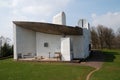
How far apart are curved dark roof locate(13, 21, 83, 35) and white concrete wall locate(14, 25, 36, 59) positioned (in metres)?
0.83

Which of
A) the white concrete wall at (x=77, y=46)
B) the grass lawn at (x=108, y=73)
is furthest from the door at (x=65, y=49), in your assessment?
the grass lawn at (x=108, y=73)

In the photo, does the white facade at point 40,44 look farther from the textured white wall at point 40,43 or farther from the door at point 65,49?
the door at point 65,49

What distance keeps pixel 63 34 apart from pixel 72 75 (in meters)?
11.0

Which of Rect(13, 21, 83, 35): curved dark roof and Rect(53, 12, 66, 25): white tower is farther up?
Rect(53, 12, 66, 25): white tower

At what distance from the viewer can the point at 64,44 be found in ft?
81.1

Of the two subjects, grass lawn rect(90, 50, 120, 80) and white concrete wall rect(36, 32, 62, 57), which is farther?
white concrete wall rect(36, 32, 62, 57)

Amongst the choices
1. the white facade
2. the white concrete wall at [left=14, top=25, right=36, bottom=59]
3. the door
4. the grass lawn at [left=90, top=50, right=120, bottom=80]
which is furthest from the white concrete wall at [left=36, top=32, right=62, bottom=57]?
the grass lawn at [left=90, top=50, right=120, bottom=80]

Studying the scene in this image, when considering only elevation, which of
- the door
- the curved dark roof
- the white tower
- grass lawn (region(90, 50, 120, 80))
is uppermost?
the white tower

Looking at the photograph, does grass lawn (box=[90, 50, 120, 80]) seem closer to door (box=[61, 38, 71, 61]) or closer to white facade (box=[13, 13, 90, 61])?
door (box=[61, 38, 71, 61])

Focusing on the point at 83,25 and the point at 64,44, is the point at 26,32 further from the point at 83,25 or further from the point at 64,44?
the point at 83,25

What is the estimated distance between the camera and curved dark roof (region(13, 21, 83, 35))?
84.4ft

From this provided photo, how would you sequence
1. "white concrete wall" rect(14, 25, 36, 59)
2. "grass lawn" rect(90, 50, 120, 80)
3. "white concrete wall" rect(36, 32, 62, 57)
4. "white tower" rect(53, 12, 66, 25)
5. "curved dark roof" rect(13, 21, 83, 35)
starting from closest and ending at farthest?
"grass lawn" rect(90, 50, 120, 80) → "curved dark roof" rect(13, 21, 83, 35) → "white concrete wall" rect(36, 32, 62, 57) → "white concrete wall" rect(14, 25, 36, 59) → "white tower" rect(53, 12, 66, 25)

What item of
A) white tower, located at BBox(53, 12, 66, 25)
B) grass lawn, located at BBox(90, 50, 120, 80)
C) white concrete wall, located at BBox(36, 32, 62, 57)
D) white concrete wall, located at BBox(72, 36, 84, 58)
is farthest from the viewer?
white tower, located at BBox(53, 12, 66, 25)

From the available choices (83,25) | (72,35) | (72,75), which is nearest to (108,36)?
(83,25)
